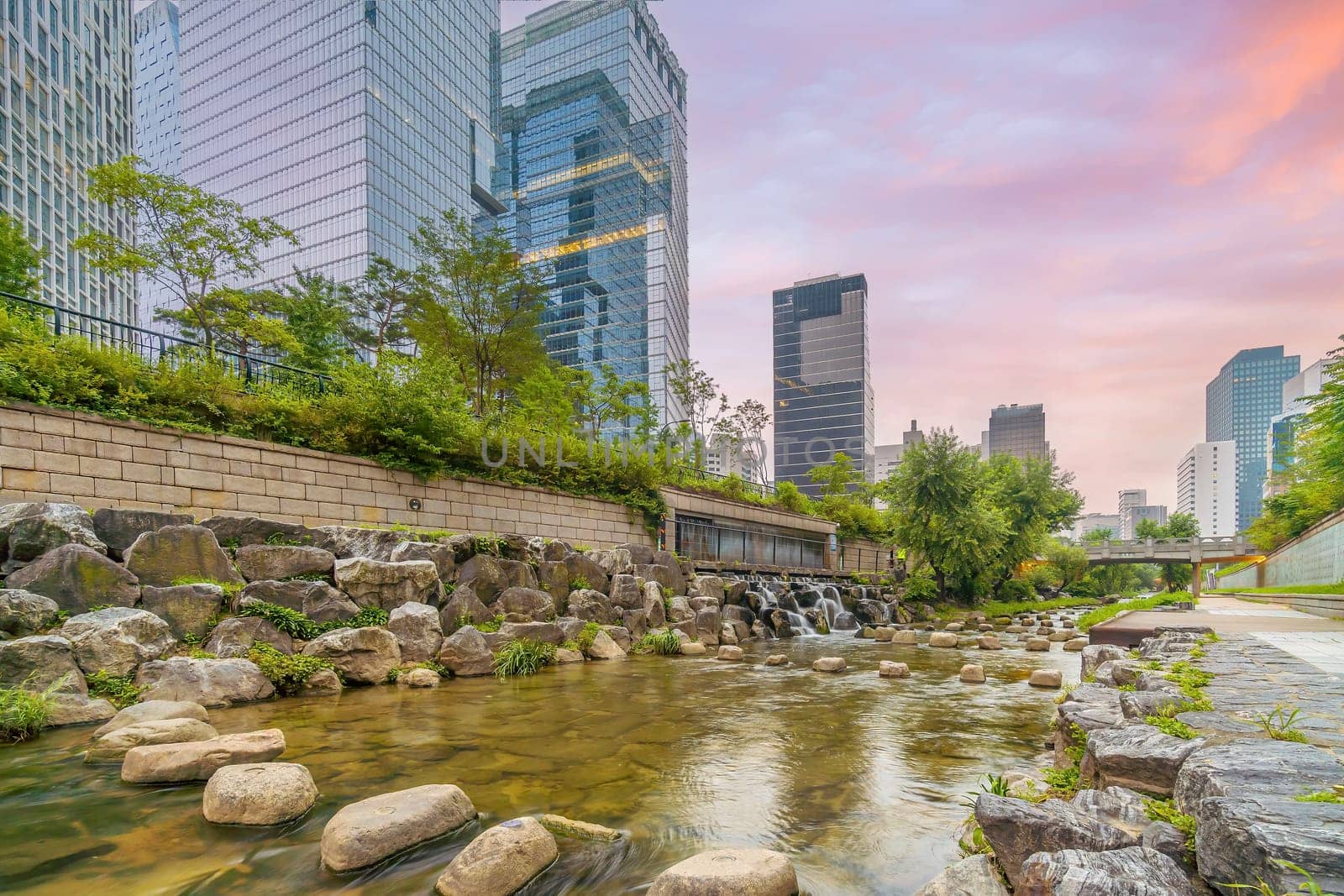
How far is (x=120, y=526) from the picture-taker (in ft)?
28.6

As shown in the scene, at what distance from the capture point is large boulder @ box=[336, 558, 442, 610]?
1015cm

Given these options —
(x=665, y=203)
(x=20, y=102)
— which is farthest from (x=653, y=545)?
(x=665, y=203)

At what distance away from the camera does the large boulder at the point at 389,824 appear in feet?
12.1

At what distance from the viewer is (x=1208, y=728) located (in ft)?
11.1

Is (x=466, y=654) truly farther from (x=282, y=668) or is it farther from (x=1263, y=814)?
(x=1263, y=814)

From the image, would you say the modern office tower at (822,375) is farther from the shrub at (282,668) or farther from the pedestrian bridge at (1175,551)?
the shrub at (282,668)

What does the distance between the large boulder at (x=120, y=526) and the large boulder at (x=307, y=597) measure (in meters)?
1.58

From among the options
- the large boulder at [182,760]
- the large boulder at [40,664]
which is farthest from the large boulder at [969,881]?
the large boulder at [40,664]

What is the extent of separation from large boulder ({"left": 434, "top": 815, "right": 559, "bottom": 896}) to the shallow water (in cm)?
11

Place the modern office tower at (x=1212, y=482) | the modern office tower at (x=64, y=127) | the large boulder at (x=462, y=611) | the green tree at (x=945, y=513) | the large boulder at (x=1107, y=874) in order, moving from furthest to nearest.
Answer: the modern office tower at (x=1212, y=482) → the modern office tower at (x=64, y=127) → the green tree at (x=945, y=513) → the large boulder at (x=462, y=611) → the large boulder at (x=1107, y=874)

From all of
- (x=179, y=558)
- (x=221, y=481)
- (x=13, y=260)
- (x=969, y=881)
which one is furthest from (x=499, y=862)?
(x=13, y=260)

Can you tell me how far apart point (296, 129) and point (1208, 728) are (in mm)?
Result: 86148

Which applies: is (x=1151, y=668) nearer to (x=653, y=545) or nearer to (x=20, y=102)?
(x=653, y=545)

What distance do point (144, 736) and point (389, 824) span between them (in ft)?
11.2
